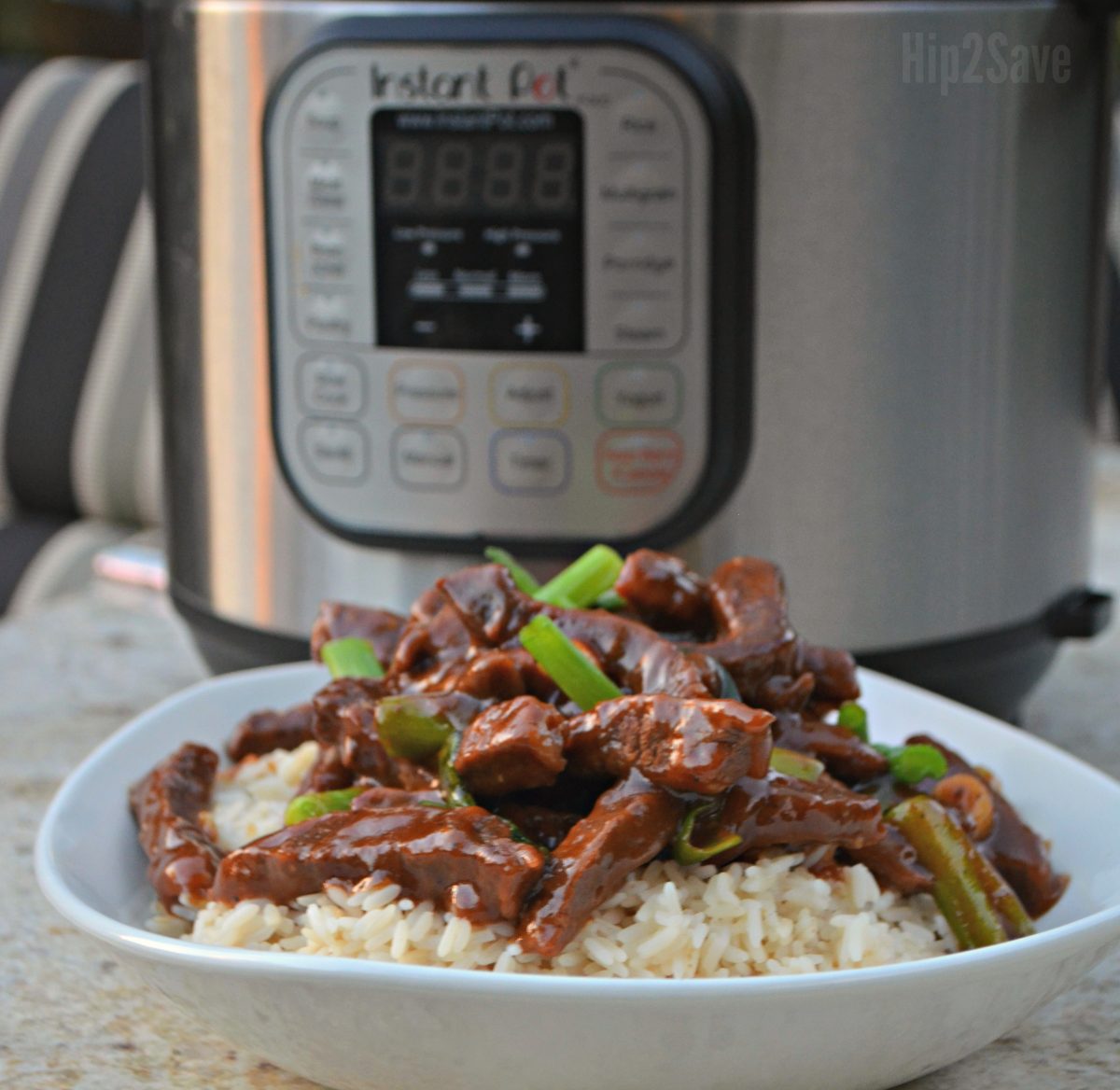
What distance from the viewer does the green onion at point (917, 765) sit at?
666 mm

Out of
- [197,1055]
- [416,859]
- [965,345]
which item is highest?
[965,345]

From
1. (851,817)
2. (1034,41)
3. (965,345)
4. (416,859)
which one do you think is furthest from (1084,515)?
(416,859)

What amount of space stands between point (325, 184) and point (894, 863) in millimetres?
475

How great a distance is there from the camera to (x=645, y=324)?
0.85m

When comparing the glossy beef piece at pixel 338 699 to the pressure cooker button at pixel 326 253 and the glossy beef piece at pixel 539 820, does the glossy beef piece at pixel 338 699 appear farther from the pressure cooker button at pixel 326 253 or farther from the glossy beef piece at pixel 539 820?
the pressure cooker button at pixel 326 253

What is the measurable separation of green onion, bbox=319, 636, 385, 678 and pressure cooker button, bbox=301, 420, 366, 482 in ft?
0.64

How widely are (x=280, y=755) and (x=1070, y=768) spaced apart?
0.36 metres

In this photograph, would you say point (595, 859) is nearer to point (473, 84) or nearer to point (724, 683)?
point (724, 683)

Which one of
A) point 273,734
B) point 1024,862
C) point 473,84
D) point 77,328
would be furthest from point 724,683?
point 77,328

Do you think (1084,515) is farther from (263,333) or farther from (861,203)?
(263,333)

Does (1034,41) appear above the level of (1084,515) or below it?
above

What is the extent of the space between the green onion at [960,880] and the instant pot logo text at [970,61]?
0.40 metres

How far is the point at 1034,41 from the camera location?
34.2 inches

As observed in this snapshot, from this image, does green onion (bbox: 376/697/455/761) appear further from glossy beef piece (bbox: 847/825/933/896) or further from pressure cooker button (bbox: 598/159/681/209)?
pressure cooker button (bbox: 598/159/681/209)
